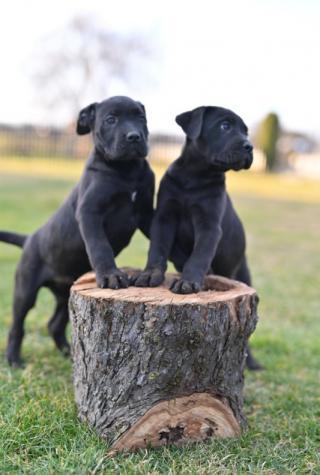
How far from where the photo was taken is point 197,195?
11.5 ft

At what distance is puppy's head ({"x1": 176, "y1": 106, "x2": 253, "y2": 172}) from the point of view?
10.8ft

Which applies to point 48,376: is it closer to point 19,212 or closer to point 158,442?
point 158,442

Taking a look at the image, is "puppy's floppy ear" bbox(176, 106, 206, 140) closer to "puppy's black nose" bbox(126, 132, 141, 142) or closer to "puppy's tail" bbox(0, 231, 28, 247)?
"puppy's black nose" bbox(126, 132, 141, 142)

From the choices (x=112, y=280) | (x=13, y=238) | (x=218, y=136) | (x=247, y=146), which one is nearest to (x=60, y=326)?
(x=13, y=238)

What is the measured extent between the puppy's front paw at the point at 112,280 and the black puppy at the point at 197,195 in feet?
0.39

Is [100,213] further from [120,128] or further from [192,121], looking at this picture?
[192,121]

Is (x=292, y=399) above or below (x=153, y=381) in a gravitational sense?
below

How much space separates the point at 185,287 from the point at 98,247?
23.2 inches

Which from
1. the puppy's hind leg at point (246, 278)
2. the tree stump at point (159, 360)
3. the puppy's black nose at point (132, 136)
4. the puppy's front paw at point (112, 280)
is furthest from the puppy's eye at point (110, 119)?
the puppy's hind leg at point (246, 278)

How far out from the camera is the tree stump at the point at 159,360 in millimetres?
2895

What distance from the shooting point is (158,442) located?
2994 mm

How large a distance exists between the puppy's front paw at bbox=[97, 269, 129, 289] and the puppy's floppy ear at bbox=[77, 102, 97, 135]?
1.08 m

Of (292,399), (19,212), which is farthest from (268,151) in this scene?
(292,399)

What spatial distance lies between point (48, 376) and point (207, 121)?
2200mm
